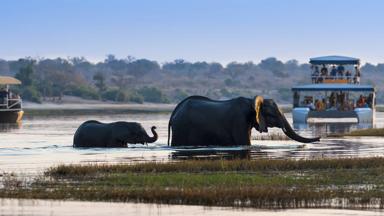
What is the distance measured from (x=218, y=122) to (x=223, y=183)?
1484 cm

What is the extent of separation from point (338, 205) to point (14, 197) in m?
6.26

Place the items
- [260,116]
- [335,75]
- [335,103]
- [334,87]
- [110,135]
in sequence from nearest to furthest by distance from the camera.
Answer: [110,135]
[260,116]
[334,87]
[335,103]
[335,75]

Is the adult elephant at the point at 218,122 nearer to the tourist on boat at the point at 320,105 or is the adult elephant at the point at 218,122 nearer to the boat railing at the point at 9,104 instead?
the tourist on boat at the point at 320,105

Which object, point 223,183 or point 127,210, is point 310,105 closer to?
point 223,183

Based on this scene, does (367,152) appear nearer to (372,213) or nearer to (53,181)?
(53,181)

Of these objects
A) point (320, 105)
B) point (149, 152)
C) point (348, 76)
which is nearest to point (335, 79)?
point (348, 76)

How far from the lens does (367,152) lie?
128 ft

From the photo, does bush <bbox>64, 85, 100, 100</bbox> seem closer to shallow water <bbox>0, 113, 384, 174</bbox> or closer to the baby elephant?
shallow water <bbox>0, 113, 384, 174</bbox>

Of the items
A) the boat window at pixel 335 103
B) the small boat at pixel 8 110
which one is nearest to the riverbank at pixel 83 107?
the small boat at pixel 8 110

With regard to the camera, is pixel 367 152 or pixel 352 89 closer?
pixel 367 152

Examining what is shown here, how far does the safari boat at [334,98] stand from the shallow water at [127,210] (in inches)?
2448

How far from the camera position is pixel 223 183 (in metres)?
26.5

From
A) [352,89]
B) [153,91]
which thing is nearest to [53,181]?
[352,89]

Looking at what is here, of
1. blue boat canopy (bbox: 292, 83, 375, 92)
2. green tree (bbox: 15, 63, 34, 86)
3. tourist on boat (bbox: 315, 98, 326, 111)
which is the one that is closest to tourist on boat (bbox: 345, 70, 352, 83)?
blue boat canopy (bbox: 292, 83, 375, 92)
